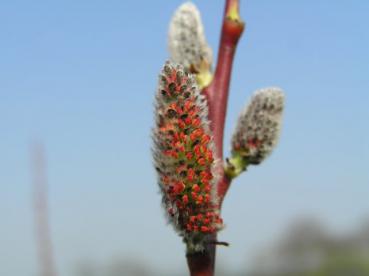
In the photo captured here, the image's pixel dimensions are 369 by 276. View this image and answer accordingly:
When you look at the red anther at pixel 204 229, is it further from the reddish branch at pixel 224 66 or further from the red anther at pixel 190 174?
the reddish branch at pixel 224 66

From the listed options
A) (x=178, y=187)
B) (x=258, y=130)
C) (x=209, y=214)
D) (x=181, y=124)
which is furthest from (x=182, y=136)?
(x=258, y=130)

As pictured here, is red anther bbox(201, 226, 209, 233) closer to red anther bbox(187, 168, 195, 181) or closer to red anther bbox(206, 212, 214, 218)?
red anther bbox(206, 212, 214, 218)

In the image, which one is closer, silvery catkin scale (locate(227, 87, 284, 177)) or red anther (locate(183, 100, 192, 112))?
red anther (locate(183, 100, 192, 112))

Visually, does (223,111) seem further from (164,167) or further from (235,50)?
(164,167)

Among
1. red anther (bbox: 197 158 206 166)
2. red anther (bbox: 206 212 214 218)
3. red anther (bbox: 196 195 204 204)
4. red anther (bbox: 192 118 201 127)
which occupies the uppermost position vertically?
red anther (bbox: 192 118 201 127)

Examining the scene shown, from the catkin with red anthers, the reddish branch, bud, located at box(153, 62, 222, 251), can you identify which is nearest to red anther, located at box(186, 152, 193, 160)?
bud, located at box(153, 62, 222, 251)

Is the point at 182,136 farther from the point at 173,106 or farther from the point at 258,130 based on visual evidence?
the point at 258,130

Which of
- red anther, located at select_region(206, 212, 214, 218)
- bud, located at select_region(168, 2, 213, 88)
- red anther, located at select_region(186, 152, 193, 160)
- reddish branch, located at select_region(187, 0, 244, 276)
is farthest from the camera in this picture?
bud, located at select_region(168, 2, 213, 88)

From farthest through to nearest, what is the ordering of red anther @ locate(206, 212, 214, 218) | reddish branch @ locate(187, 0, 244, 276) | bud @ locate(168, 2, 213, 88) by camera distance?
bud @ locate(168, 2, 213, 88)
reddish branch @ locate(187, 0, 244, 276)
red anther @ locate(206, 212, 214, 218)

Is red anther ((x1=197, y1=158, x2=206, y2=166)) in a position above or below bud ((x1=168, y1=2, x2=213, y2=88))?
below
